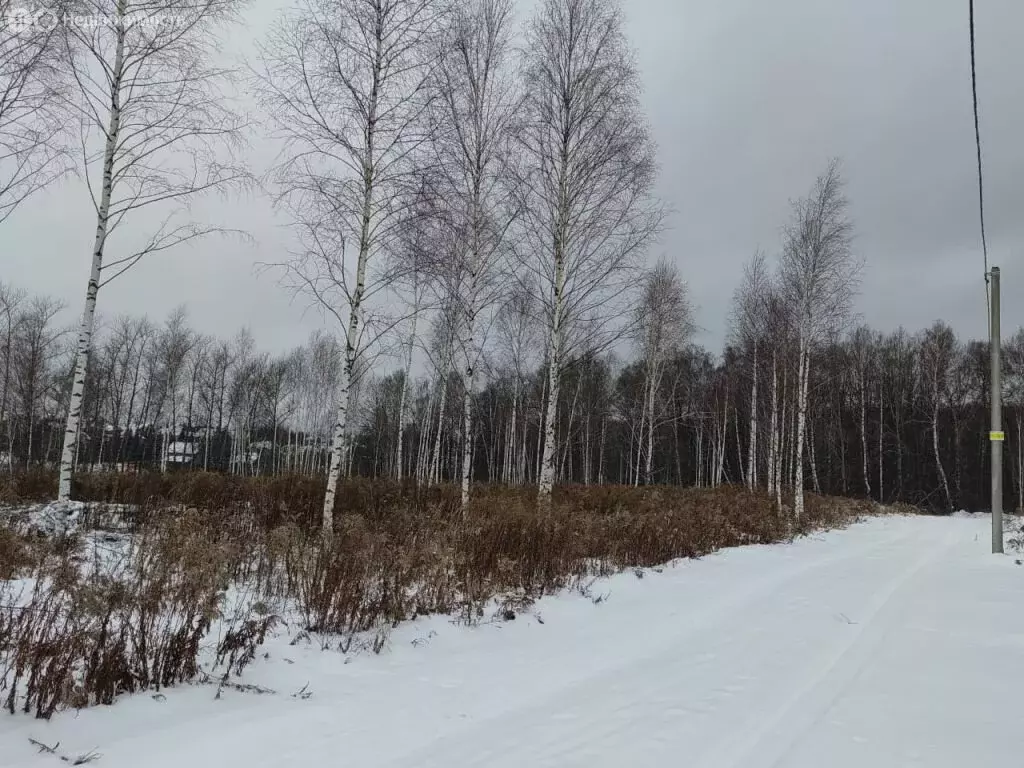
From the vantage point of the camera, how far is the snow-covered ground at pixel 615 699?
7.99 ft

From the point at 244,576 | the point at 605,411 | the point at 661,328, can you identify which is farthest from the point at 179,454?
the point at 244,576

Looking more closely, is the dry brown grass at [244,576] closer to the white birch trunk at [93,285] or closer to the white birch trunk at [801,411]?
the white birch trunk at [93,285]

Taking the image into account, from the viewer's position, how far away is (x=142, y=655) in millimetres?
2865

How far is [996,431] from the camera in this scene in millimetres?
10008

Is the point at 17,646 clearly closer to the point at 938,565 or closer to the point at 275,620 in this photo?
the point at 275,620

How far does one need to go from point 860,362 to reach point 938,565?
3455cm

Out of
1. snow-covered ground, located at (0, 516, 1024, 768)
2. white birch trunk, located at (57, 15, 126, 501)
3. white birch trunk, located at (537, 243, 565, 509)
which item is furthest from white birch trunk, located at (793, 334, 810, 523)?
white birch trunk, located at (57, 15, 126, 501)

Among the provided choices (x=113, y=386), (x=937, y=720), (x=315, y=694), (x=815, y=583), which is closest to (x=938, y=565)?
(x=815, y=583)

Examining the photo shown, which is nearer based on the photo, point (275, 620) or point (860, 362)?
point (275, 620)

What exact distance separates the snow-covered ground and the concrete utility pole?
20.6ft

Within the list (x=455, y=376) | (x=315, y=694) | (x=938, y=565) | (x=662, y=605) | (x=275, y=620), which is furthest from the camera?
(x=455, y=376)

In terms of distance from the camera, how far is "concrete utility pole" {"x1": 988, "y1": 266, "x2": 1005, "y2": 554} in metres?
10.0

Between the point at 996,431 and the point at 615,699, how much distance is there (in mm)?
10672

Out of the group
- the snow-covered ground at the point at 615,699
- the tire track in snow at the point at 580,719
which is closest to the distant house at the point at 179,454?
the snow-covered ground at the point at 615,699
